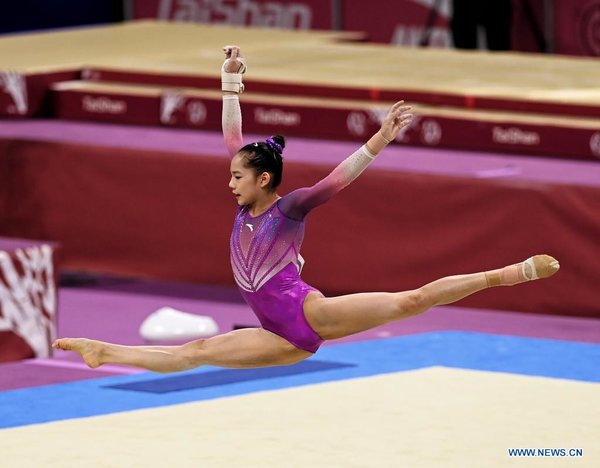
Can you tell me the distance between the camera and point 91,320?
33.3 feet

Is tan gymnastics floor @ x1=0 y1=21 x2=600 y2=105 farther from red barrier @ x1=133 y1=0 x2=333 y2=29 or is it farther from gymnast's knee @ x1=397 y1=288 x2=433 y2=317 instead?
gymnast's knee @ x1=397 y1=288 x2=433 y2=317

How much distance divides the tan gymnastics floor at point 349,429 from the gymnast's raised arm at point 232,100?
122cm

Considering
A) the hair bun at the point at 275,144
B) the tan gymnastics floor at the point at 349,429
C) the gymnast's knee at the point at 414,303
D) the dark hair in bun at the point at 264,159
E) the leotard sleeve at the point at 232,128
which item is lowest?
the tan gymnastics floor at the point at 349,429

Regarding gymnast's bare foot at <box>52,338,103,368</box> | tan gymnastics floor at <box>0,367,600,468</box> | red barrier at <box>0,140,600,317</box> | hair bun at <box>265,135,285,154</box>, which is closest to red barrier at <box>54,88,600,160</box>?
red barrier at <box>0,140,600,317</box>

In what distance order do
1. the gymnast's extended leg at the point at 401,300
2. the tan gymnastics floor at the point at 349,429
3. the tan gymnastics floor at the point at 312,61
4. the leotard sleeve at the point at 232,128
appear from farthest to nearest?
the tan gymnastics floor at the point at 312,61 < the tan gymnastics floor at the point at 349,429 < the leotard sleeve at the point at 232,128 < the gymnast's extended leg at the point at 401,300

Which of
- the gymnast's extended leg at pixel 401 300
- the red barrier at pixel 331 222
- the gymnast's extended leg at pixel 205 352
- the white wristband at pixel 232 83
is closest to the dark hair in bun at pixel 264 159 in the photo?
the white wristband at pixel 232 83

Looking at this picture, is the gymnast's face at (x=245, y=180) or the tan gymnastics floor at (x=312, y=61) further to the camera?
the tan gymnastics floor at (x=312, y=61)

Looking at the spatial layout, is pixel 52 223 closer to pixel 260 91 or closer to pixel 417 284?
pixel 260 91

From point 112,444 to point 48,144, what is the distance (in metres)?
4.13

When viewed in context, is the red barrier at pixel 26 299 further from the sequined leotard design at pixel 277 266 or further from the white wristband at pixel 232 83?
the sequined leotard design at pixel 277 266

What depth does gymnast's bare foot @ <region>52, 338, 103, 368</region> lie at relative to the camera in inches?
255

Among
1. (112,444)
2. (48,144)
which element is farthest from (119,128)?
(112,444)

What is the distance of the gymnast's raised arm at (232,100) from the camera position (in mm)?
6586

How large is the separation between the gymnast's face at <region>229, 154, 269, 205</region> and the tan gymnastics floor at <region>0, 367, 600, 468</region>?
1069 mm
